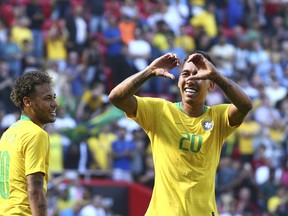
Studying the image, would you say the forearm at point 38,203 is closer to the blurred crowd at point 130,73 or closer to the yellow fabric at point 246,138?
the blurred crowd at point 130,73

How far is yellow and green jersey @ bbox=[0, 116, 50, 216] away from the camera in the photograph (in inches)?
310

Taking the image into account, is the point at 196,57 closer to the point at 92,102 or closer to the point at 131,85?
the point at 131,85

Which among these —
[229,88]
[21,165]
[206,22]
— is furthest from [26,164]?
[206,22]

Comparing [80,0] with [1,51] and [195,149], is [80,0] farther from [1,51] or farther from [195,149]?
[195,149]

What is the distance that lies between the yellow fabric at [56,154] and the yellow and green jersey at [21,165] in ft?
32.0

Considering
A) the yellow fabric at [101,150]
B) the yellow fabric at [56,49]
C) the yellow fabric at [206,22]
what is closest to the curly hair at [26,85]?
the yellow fabric at [101,150]

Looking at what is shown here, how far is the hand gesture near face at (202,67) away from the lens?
797 cm

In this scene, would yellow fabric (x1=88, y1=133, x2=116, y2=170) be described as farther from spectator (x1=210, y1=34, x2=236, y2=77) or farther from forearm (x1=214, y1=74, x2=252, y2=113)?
forearm (x1=214, y1=74, x2=252, y2=113)

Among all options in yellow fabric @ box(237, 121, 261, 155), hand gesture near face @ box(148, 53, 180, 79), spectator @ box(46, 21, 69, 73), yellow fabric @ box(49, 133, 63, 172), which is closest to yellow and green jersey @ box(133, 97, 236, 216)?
hand gesture near face @ box(148, 53, 180, 79)

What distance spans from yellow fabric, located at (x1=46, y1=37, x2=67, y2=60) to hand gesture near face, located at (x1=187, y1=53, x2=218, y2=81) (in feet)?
43.5

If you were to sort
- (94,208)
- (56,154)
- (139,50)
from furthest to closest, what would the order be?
(139,50)
(56,154)
(94,208)

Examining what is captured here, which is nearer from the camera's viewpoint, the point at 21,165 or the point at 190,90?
the point at 21,165

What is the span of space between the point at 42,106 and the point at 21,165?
0.56 m

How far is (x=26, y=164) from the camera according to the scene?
7867 millimetres
